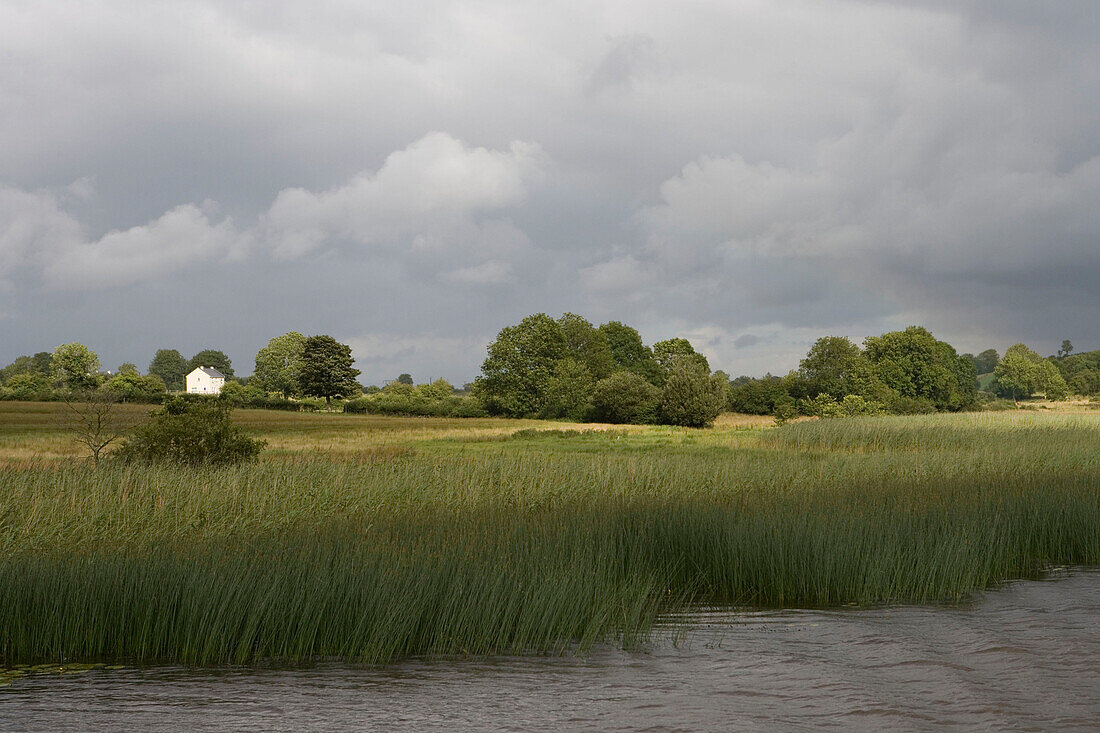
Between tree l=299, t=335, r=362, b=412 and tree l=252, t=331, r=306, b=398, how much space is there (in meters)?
9.07

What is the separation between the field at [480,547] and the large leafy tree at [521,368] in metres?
54.6

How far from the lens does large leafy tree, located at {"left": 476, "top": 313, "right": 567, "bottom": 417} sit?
239 feet

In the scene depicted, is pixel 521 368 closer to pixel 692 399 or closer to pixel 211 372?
pixel 692 399

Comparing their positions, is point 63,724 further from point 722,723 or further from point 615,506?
point 615,506

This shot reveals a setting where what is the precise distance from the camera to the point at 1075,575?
9.86 meters

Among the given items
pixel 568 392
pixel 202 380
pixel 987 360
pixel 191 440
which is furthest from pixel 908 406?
pixel 987 360

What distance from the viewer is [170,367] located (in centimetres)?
13862

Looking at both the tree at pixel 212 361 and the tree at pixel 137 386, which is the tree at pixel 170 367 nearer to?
the tree at pixel 212 361

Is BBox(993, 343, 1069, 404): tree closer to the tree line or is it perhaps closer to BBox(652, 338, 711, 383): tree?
the tree line

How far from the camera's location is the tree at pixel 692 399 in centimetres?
5762

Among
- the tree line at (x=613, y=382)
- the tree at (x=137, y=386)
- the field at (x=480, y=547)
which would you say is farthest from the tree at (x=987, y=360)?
the field at (x=480, y=547)

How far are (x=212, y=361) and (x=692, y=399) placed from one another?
339 feet

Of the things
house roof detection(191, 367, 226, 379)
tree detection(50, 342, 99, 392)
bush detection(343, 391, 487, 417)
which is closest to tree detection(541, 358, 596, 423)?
bush detection(343, 391, 487, 417)

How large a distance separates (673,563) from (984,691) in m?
3.84
